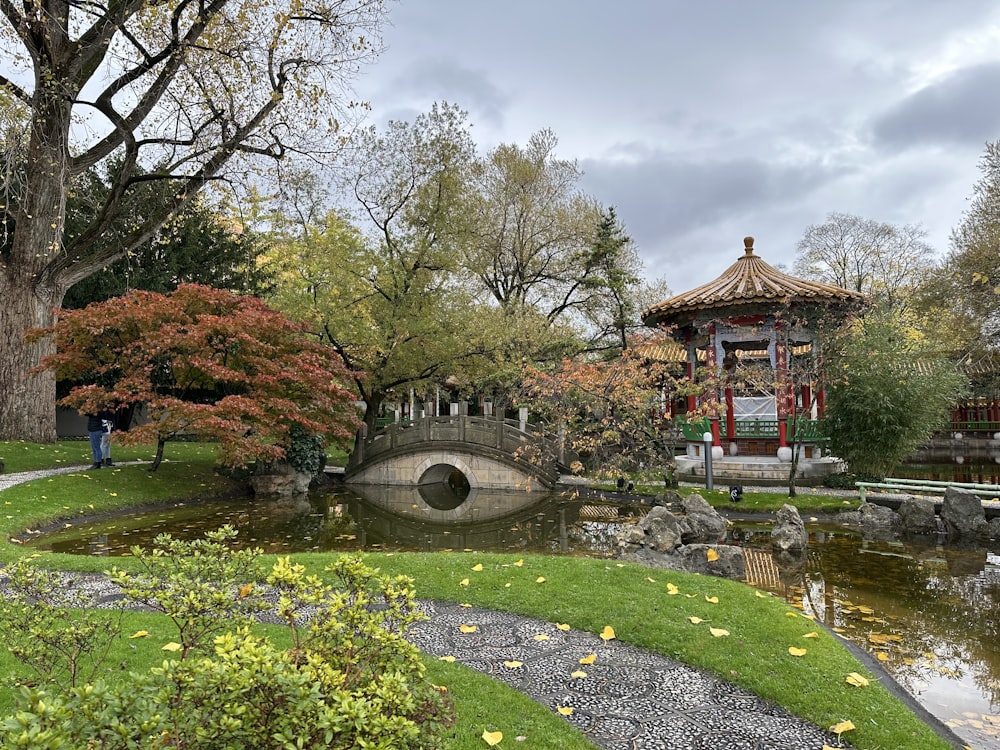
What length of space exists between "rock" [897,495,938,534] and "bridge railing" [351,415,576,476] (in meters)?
7.75

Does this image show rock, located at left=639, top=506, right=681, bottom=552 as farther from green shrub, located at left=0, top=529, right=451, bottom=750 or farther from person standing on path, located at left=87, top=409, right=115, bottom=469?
person standing on path, located at left=87, top=409, right=115, bottom=469

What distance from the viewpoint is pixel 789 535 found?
9250mm

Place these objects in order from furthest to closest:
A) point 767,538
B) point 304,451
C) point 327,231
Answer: point 327,231 → point 304,451 → point 767,538

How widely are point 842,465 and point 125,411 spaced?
22.5 meters

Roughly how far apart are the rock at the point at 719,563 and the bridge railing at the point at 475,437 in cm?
812

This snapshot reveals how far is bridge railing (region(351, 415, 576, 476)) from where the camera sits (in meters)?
16.8

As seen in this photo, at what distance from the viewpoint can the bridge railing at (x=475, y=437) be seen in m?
16.8

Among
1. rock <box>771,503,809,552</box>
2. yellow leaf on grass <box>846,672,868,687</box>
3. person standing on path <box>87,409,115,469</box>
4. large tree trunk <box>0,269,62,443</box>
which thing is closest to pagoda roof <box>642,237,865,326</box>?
rock <box>771,503,809,552</box>

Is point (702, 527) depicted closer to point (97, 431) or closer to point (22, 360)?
point (97, 431)

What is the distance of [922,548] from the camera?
9.25 metres

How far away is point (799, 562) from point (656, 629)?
15.4ft

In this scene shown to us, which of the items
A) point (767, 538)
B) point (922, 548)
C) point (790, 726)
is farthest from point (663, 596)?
point (922, 548)

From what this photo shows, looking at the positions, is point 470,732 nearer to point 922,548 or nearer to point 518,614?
point 518,614

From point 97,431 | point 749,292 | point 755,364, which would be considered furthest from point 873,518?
point 97,431
